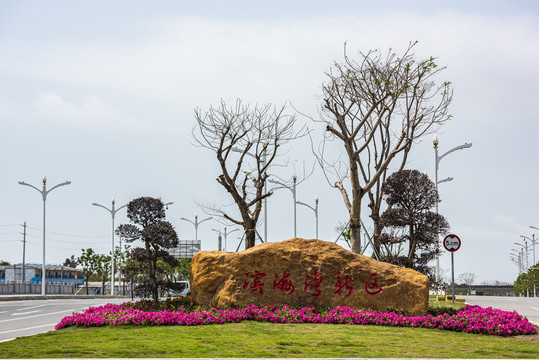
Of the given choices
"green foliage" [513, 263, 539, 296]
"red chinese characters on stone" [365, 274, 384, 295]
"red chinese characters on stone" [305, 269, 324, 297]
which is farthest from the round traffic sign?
"green foliage" [513, 263, 539, 296]

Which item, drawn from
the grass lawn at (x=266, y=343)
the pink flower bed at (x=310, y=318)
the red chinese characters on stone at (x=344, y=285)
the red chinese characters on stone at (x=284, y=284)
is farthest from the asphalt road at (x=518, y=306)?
the red chinese characters on stone at (x=284, y=284)

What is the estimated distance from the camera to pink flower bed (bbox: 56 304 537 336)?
13.6 m

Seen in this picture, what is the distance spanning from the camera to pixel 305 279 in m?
15.5

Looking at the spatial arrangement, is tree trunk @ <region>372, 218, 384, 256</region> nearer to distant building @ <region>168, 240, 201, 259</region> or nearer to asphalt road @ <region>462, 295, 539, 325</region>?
asphalt road @ <region>462, 295, 539, 325</region>

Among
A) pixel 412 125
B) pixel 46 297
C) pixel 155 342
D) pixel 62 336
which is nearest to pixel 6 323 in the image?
pixel 62 336

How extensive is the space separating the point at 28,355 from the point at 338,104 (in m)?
14.8

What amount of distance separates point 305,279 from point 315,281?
0.25m

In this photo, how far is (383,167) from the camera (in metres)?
20.2

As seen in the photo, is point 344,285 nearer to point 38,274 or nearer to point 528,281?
point 528,281

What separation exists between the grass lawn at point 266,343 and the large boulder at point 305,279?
5.56ft

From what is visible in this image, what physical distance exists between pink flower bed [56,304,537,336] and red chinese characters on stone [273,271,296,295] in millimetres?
791

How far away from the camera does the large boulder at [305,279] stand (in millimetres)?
15070

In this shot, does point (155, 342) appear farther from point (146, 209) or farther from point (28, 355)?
point (146, 209)

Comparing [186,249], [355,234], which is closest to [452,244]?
[355,234]
